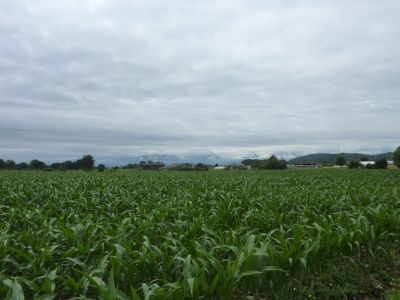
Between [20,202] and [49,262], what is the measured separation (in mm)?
6527

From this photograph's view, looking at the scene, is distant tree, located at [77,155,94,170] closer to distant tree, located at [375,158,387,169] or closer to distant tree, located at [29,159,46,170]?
distant tree, located at [29,159,46,170]

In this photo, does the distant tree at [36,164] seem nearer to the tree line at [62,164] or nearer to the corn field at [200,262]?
the tree line at [62,164]

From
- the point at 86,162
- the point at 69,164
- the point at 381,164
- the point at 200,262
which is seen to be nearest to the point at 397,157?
the point at 381,164

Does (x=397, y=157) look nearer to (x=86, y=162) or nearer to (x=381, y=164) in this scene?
(x=381, y=164)

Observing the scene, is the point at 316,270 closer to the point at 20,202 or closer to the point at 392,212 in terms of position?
the point at 392,212

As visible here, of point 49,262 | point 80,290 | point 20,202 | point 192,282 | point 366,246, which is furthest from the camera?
point 20,202

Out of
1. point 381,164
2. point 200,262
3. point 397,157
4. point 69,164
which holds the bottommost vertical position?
point 381,164

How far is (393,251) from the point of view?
213 inches

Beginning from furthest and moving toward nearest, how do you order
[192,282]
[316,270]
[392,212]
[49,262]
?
[392,212] < [316,270] < [49,262] < [192,282]

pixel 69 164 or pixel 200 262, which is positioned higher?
pixel 69 164

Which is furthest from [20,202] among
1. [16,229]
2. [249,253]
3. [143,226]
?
[249,253]

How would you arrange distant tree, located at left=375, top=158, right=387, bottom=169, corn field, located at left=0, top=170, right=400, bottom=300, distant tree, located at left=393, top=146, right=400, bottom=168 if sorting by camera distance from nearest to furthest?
corn field, located at left=0, top=170, right=400, bottom=300 < distant tree, located at left=393, top=146, right=400, bottom=168 < distant tree, located at left=375, top=158, right=387, bottom=169

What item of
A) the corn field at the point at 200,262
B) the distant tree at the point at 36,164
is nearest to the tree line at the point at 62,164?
the distant tree at the point at 36,164

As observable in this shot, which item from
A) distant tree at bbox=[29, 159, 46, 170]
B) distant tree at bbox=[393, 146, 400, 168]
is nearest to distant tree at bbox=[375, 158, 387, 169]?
distant tree at bbox=[393, 146, 400, 168]
